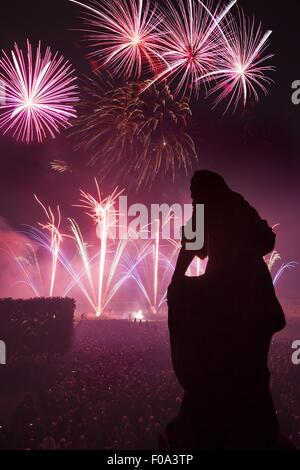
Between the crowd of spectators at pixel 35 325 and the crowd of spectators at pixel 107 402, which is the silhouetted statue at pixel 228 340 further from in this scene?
the crowd of spectators at pixel 35 325

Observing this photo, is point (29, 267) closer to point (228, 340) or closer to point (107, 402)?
point (107, 402)

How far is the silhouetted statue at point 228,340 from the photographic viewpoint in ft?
15.3

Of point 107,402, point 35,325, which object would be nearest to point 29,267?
point 35,325

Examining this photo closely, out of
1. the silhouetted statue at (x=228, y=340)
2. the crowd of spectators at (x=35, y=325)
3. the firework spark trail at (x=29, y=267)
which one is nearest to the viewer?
the silhouetted statue at (x=228, y=340)

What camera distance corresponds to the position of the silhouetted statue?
4.65 metres

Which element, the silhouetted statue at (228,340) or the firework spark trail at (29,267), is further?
the firework spark trail at (29,267)

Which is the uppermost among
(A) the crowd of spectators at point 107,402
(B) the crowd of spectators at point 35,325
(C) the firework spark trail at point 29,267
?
(C) the firework spark trail at point 29,267

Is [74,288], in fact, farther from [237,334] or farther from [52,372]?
[237,334]

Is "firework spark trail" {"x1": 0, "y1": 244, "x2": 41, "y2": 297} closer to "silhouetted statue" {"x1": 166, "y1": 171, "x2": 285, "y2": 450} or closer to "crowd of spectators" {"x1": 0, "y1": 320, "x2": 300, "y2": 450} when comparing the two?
"crowd of spectators" {"x1": 0, "y1": 320, "x2": 300, "y2": 450}

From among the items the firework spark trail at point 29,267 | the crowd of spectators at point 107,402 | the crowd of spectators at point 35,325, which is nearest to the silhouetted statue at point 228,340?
the crowd of spectators at point 107,402

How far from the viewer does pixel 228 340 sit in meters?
4.82

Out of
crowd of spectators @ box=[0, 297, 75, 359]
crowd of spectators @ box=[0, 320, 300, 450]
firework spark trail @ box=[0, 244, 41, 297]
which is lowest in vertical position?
crowd of spectators @ box=[0, 320, 300, 450]

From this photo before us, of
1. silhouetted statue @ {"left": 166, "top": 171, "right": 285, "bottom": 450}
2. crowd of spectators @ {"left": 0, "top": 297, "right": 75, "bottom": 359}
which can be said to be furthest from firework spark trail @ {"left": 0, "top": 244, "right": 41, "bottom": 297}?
silhouetted statue @ {"left": 166, "top": 171, "right": 285, "bottom": 450}
